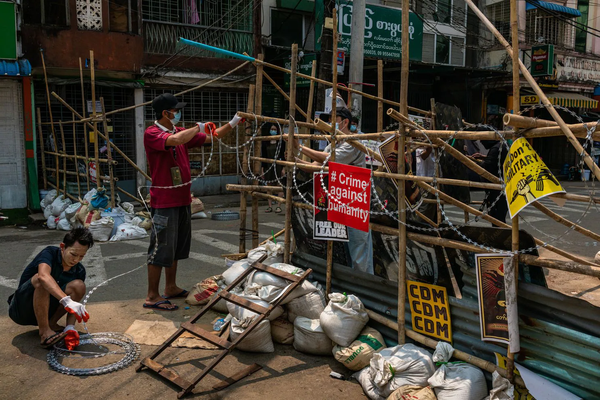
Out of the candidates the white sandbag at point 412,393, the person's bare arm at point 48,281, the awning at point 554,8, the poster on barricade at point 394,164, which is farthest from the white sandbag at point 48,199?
the awning at point 554,8

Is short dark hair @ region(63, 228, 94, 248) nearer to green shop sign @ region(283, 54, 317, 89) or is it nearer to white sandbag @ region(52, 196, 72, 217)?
white sandbag @ region(52, 196, 72, 217)

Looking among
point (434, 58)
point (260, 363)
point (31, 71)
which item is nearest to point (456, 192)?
point (260, 363)

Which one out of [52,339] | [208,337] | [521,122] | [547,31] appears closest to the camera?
[521,122]

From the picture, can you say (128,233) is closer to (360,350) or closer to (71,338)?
(71,338)

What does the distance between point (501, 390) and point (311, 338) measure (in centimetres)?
157

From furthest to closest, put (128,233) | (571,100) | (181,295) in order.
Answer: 1. (571,100)
2. (128,233)
3. (181,295)

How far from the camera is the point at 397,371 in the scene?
12.7ft

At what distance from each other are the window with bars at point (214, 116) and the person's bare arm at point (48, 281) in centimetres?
947

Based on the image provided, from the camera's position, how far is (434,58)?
19141 millimetres

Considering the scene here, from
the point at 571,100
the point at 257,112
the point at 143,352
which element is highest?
the point at 571,100

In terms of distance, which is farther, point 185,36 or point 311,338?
point 185,36

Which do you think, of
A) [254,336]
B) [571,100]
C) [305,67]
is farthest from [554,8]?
[254,336]

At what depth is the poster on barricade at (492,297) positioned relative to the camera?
141 inches

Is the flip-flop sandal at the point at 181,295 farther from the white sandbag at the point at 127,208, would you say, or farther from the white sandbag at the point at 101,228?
the white sandbag at the point at 127,208
